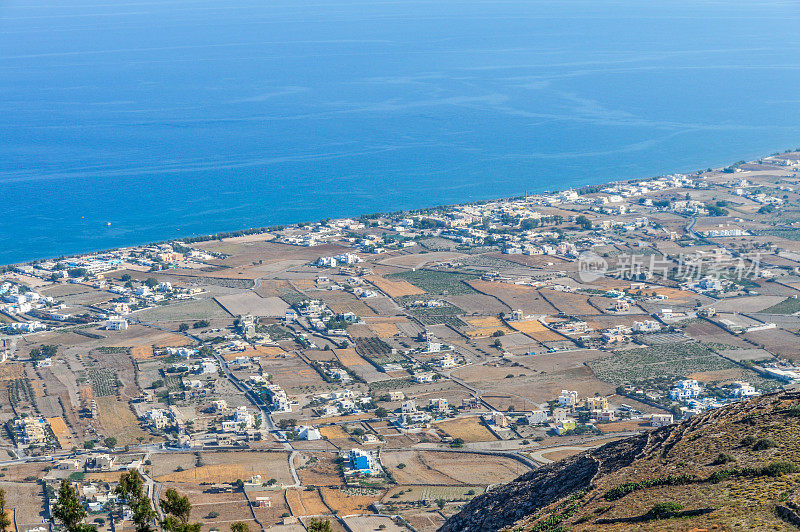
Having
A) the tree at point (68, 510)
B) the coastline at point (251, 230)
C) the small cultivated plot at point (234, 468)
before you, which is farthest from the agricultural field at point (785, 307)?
the tree at point (68, 510)

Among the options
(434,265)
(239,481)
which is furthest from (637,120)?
(239,481)

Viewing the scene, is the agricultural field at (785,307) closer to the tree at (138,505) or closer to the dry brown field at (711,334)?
the dry brown field at (711,334)

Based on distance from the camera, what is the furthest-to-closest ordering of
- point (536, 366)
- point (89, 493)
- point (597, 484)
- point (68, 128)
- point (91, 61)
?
point (91, 61) → point (68, 128) → point (536, 366) → point (89, 493) → point (597, 484)

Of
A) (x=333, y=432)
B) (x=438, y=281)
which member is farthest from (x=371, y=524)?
(x=438, y=281)

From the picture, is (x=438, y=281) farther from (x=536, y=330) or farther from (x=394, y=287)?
(x=536, y=330)

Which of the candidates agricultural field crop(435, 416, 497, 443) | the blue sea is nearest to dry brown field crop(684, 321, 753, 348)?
agricultural field crop(435, 416, 497, 443)

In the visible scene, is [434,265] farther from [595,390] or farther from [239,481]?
[239,481]
